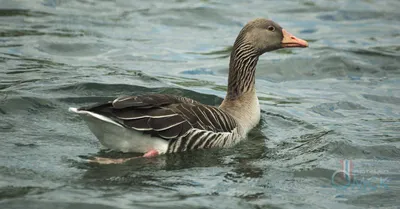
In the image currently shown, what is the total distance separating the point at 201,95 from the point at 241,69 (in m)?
1.79

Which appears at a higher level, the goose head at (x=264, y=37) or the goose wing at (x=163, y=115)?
the goose head at (x=264, y=37)

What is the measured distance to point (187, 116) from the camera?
915 centimetres

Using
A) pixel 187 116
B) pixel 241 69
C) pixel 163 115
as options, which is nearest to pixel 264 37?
pixel 241 69

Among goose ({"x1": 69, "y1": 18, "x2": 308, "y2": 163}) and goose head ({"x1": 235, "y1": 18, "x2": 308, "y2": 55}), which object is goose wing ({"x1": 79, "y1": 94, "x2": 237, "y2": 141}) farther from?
goose head ({"x1": 235, "y1": 18, "x2": 308, "y2": 55})

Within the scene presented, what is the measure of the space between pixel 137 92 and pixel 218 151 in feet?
10.2

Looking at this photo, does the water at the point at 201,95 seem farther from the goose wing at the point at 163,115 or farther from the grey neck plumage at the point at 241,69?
the grey neck plumage at the point at 241,69

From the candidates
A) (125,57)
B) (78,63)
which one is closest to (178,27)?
(125,57)

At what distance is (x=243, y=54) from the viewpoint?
35.4 ft

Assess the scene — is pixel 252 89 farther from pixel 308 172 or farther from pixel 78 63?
pixel 78 63

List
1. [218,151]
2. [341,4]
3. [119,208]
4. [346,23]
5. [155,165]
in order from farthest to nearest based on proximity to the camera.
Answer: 1. [341,4]
2. [346,23]
3. [218,151]
4. [155,165]
5. [119,208]

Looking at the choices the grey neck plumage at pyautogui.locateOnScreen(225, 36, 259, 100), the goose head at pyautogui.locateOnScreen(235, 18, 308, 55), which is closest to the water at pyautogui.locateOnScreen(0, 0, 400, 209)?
the grey neck plumage at pyautogui.locateOnScreen(225, 36, 259, 100)

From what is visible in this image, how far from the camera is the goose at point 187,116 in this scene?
8516mm

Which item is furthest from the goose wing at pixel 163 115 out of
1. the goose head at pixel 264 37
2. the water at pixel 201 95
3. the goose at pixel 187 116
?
the goose head at pixel 264 37

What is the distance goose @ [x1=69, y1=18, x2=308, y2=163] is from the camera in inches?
335
